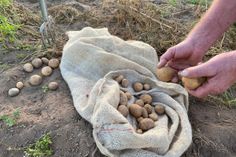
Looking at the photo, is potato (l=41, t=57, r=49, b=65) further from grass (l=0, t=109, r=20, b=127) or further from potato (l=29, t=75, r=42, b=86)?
grass (l=0, t=109, r=20, b=127)

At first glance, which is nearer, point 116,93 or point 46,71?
point 116,93

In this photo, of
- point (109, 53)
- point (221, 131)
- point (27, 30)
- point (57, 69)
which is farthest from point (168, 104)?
point (27, 30)

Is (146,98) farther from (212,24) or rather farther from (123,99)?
(212,24)

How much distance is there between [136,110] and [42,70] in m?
0.76

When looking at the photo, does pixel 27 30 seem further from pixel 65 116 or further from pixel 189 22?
pixel 189 22

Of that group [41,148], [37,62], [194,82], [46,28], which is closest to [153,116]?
[194,82]

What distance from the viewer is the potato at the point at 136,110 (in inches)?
90.0

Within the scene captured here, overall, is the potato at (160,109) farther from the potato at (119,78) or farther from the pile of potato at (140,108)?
the potato at (119,78)

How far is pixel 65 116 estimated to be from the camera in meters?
2.39

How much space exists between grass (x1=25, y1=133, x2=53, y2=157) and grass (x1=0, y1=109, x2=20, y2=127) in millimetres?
222

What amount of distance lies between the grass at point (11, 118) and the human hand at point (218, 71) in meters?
1.04

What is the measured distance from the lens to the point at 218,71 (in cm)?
192

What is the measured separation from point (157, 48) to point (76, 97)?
83 centimetres

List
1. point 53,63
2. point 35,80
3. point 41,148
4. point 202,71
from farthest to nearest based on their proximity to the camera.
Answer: point 53,63
point 35,80
point 41,148
point 202,71
